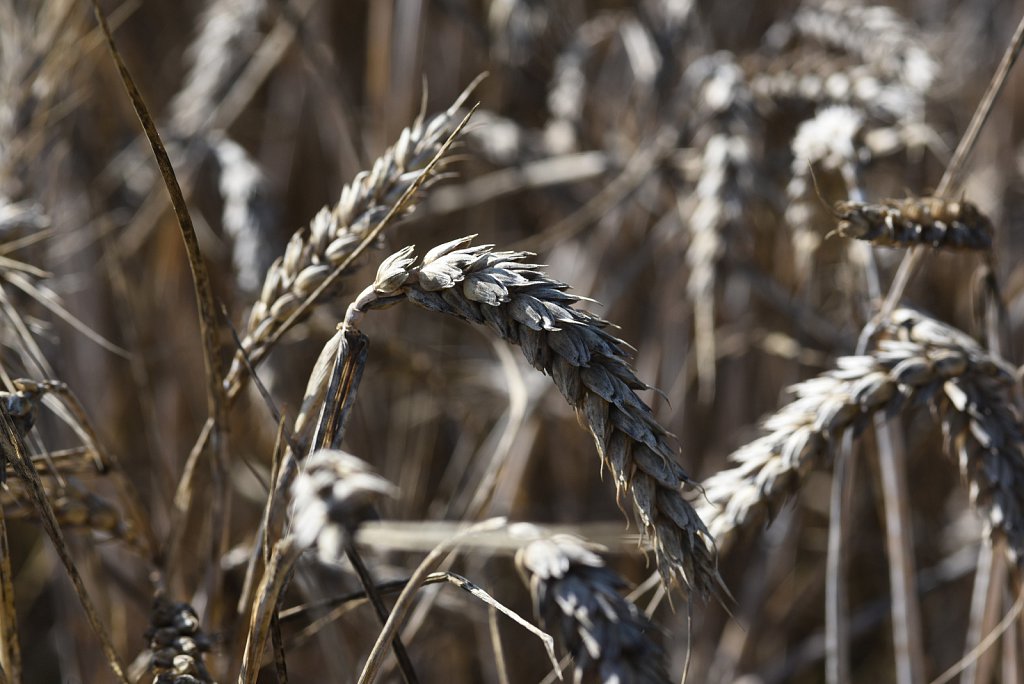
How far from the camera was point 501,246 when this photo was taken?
1.79 meters

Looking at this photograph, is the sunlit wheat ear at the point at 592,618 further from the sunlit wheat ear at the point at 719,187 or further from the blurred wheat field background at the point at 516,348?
the sunlit wheat ear at the point at 719,187

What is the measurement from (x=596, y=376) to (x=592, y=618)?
15 centimetres

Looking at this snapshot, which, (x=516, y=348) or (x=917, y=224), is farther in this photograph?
(x=516, y=348)

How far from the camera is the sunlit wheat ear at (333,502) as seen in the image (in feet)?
1.34

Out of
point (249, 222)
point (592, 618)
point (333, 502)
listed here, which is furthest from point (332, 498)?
point (249, 222)

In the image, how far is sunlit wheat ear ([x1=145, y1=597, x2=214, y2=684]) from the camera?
649mm

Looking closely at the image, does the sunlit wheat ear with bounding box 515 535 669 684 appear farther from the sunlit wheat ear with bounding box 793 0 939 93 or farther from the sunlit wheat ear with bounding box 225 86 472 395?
the sunlit wheat ear with bounding box 793 0 939 93

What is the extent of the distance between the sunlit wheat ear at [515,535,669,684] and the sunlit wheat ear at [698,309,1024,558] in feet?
0.83

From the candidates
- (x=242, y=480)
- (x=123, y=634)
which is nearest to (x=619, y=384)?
(x=123, y=634)

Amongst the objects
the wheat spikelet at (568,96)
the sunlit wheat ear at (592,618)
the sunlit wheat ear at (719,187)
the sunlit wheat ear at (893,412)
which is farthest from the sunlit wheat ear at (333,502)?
the wheat spikelet at (568,96)

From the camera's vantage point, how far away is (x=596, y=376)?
56cm

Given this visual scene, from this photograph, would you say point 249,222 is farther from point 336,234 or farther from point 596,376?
point 596,376

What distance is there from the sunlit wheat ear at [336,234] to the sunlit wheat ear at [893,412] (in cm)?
37

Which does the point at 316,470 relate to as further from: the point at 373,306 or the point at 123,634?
the point at 123,634
